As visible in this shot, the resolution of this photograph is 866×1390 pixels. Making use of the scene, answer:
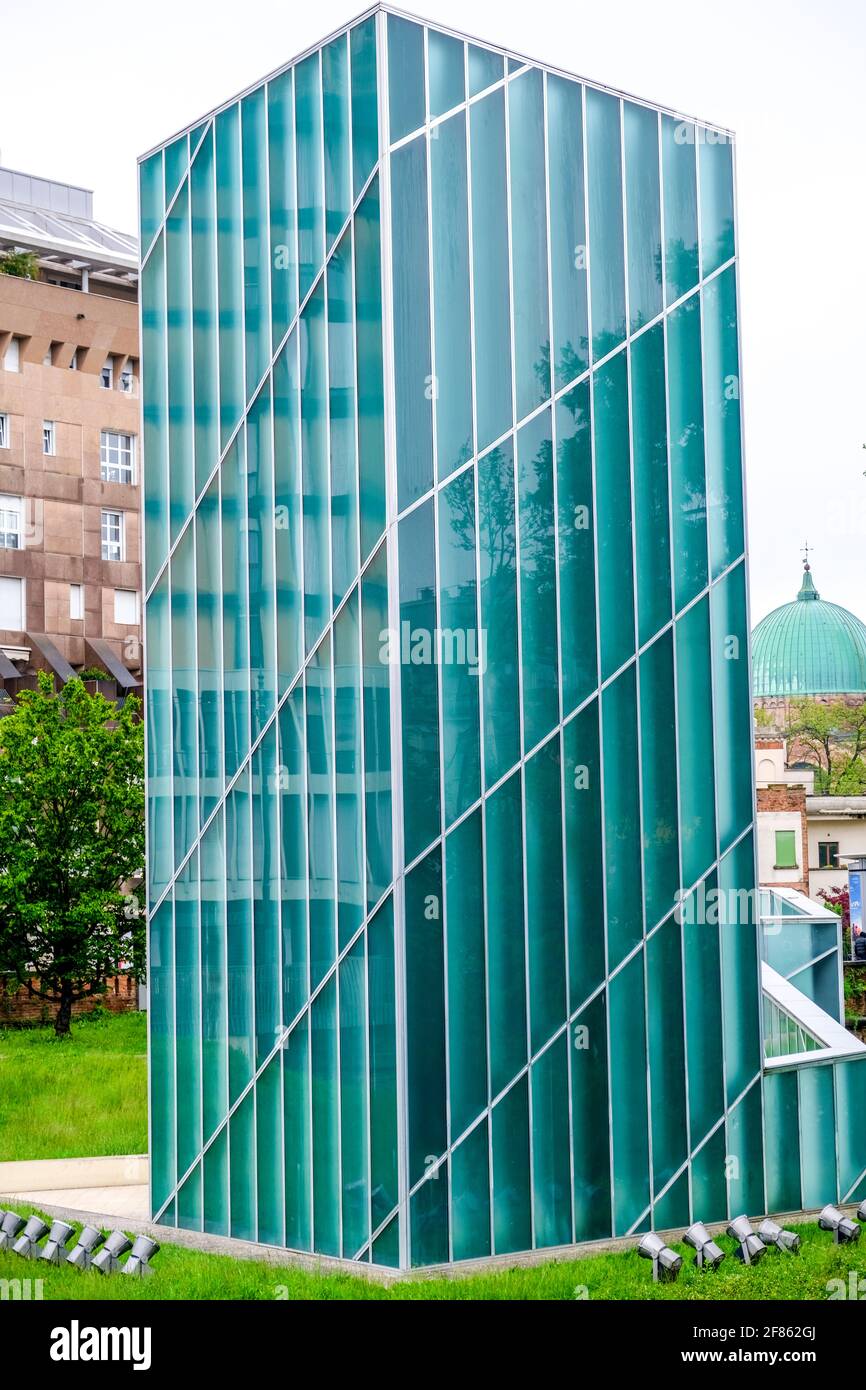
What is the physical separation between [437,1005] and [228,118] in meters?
10.3

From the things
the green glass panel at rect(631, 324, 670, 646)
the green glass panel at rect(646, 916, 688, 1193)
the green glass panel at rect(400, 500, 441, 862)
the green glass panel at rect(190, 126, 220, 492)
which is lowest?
the green glass panel at rect(646, 916, 688, 1193)

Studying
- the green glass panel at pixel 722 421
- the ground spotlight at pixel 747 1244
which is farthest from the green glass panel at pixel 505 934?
the green glass panel at pixel 722 421

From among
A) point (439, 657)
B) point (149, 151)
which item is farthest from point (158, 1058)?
point (149, 151)

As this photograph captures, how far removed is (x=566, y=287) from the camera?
1909 cm

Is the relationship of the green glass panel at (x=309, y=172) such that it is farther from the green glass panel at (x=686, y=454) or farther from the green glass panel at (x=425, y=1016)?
the green glass panel at (x=425, y=1016)

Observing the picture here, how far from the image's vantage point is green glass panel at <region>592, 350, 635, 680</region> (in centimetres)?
1928

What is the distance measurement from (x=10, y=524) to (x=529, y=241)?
35420 mm

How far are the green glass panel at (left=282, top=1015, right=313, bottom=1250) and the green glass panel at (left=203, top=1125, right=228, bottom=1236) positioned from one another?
115 centimetres

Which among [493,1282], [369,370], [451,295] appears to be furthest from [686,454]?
[493,1282]

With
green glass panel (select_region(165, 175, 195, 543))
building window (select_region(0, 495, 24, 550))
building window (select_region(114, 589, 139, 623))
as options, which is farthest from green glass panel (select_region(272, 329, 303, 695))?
building window (select_region(114, 589, 139, 623))

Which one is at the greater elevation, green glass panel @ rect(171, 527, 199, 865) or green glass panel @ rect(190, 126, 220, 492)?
green glass panel @ rect(190, 126, 220, 492)

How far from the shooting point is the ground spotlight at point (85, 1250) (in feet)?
56.9

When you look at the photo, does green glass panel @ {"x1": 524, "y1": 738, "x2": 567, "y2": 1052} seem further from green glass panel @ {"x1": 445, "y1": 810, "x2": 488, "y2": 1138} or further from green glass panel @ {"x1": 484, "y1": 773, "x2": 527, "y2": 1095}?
green glass panel @ {"x1": 445, "y1": 810, "x2": 488, "y2": 1138}

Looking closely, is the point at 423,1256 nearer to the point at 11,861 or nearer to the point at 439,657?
the point at 439,657
